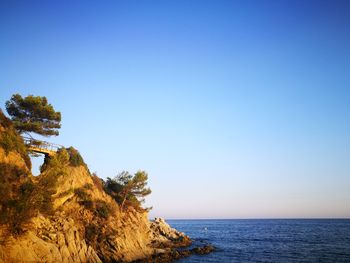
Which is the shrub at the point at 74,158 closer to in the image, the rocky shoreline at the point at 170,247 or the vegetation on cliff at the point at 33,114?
the vegetation on cliff at the point at 33,114

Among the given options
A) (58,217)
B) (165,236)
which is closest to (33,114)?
(58,217)

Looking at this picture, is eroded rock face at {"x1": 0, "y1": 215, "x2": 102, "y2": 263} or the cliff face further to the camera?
the cliff face

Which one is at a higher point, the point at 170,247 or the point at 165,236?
the point at 165,236

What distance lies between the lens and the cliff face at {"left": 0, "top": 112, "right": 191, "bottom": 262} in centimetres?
2659

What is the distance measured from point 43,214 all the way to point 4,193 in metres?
8.38

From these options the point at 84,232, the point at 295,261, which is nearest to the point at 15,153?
the point at 84,232

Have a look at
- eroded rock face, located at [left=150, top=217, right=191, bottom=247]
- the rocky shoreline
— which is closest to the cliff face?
the rocky shoreline

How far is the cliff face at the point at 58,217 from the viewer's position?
26594 mm

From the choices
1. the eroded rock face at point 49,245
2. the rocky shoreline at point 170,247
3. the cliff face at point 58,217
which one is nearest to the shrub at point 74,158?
the cliff face at point 58,217

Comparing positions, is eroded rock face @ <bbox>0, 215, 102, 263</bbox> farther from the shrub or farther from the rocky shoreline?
the shrub

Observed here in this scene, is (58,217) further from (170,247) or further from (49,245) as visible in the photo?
(170,247)

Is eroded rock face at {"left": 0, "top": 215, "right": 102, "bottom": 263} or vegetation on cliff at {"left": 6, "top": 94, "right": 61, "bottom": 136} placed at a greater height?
vegetation on cliff at {"left": 6, "top": 94, "right": 61, "bottom": 136}

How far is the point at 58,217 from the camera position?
36.2m

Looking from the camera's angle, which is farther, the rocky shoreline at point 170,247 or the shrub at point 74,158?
the shrub at point 74,158
